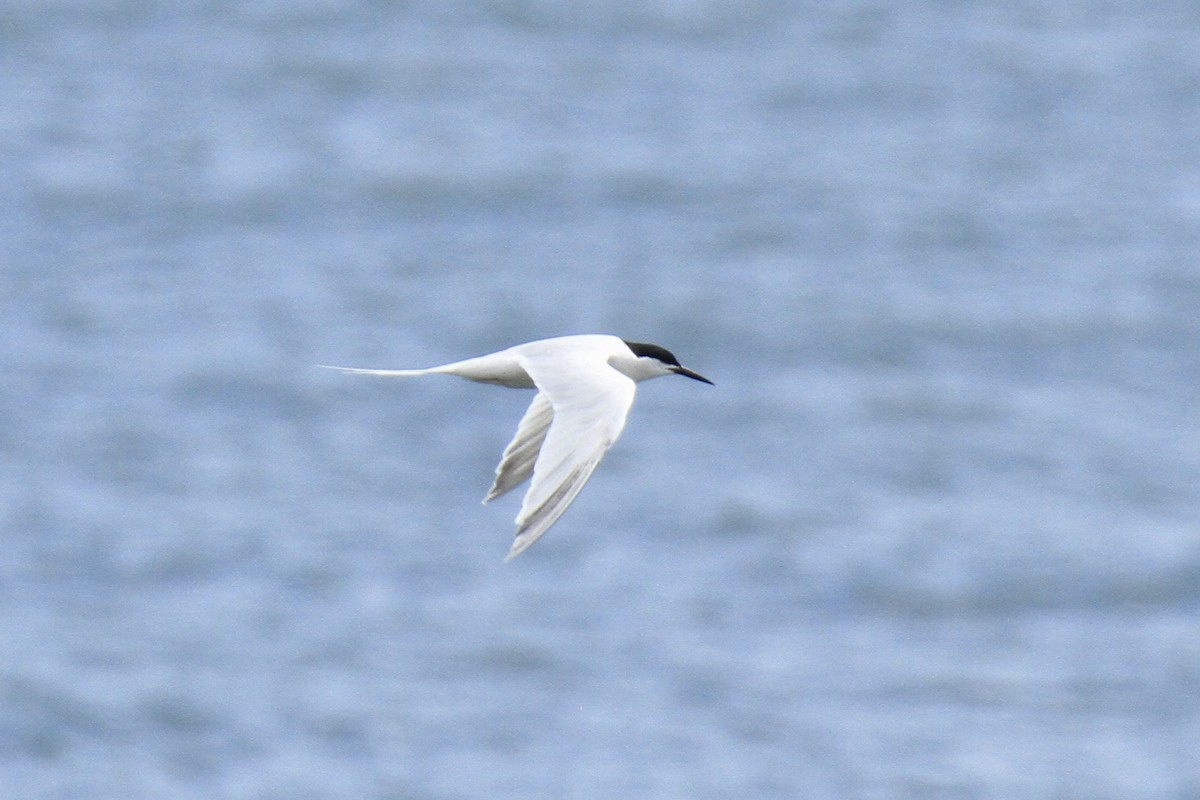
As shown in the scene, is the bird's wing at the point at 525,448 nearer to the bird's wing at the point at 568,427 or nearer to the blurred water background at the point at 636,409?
the bird's wing at the point at 568,427

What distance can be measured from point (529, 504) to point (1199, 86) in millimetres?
25180

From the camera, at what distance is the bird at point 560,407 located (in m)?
5.12

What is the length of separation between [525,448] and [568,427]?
74 centimetres

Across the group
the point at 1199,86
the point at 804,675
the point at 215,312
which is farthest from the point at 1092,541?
the point at 1199,86

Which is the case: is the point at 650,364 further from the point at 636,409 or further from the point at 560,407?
the point at 636,409

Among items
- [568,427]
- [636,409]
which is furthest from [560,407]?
[636,409]

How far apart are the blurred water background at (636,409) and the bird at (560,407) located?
317 inches

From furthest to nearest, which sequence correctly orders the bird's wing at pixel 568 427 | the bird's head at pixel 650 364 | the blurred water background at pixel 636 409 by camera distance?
the blurred water background at pixel 636 409 < the bird's head at pixel 650 364 < the bird's wing at pixel 568 427

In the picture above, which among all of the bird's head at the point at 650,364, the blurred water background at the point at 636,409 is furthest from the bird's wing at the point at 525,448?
the blurred water background at the point at 636,409

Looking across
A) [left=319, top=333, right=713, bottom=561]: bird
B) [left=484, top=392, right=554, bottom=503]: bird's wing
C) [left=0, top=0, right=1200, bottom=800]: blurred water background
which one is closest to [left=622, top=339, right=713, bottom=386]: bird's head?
[left=319, top=333, right=713, bottom=561]: bird

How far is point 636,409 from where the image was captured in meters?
19.7

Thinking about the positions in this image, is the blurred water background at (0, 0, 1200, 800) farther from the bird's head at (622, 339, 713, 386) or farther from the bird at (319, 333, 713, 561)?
the bird at (319, 333, 713, 561)

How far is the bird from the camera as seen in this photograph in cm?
512

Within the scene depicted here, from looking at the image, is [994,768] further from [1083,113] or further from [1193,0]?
Result: [1193,0]
